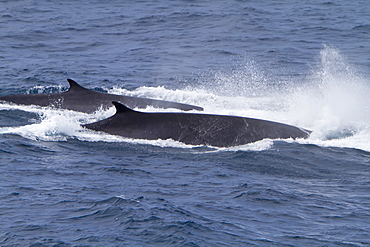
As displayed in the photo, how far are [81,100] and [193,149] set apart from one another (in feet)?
20.9

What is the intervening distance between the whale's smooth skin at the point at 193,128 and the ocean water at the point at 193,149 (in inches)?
11.2

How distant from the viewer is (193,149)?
16.0 m

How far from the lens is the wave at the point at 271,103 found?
1720 centimetres

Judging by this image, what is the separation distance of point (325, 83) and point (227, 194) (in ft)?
43.0

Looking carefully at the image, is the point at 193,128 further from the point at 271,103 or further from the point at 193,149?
the point at 271,103

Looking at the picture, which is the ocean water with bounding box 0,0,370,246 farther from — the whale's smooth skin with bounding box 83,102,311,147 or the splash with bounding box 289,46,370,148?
the whale's smooth skin with bounding box 83,102,311,147

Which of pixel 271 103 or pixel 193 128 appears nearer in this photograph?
pixel 193 128

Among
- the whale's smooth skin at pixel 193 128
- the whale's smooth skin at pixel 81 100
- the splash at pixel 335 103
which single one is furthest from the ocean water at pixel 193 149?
the whale's smooth skin at pixel 81 100

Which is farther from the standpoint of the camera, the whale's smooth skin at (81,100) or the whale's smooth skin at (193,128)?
the whale's smooth skin at (81,100)

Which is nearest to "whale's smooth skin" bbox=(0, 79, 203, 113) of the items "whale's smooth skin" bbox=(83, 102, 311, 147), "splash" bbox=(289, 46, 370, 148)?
"splash" bbox=(289, 46, 370, 148)

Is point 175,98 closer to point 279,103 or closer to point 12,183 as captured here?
point 279,103

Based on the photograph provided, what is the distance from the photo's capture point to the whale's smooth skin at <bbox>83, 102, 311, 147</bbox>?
16328 mm

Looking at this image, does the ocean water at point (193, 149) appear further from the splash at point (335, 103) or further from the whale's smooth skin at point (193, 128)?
the whale's smooth skin at point (193, 128)

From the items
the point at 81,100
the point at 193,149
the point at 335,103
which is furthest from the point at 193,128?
the point at 335,103
